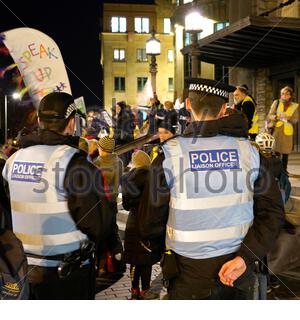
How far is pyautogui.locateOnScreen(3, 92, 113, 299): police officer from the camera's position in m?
2.84

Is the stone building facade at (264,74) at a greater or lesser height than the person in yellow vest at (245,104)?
greater

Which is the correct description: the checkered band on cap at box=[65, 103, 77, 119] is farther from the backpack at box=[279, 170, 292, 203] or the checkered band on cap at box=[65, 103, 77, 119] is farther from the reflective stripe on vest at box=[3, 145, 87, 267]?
the backpack at box=[279, 170, 292, 203]

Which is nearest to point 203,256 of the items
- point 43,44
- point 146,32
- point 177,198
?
point 177,198

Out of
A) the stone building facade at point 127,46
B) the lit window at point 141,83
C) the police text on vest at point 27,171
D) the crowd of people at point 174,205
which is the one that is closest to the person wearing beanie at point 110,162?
the crowd of people at point 174,205

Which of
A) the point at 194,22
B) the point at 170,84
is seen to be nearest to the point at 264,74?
the point at 194,22

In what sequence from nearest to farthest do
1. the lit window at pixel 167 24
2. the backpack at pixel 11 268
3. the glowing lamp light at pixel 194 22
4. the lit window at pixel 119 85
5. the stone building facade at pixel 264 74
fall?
the backpack at pixel 11 268, the glowing lamp light at pixel 194 22, the stone building facade at pixel 264 74, the lit window at pixel 119 85, the lit window at pixel 167 24

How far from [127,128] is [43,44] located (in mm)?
5955

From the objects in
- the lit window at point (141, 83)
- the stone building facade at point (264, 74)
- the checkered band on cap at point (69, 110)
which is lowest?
the checkered band on cap at point (69, 110)

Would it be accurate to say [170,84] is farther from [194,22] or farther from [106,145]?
[106,145]

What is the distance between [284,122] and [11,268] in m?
7.77

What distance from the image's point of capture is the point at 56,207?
9.45 ft

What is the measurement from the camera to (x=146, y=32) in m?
52.9

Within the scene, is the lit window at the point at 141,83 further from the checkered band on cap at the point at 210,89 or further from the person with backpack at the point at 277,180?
the checkered band on cap at the point at 210,89

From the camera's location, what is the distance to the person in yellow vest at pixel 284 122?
923cm
